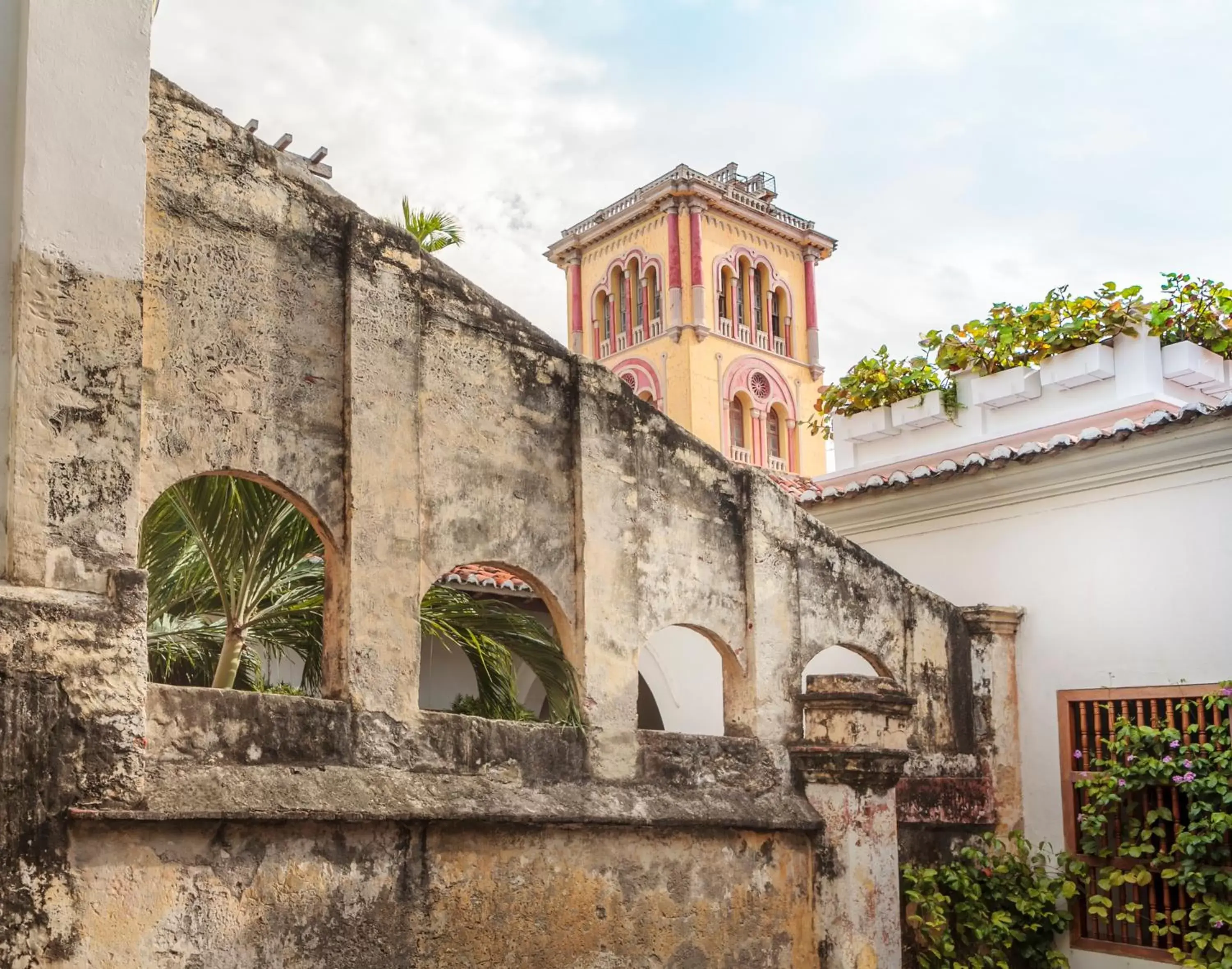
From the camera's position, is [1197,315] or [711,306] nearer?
[1197,315]

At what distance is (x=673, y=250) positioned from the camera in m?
36.9

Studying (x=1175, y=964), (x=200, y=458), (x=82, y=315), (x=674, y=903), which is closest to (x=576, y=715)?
(x=674, y=903)

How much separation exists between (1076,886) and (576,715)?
3839mm

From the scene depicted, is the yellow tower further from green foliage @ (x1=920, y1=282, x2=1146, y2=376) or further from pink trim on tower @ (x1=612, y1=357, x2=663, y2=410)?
green foliage @ (x1=920, y1=282, x2=1146, y2=376)

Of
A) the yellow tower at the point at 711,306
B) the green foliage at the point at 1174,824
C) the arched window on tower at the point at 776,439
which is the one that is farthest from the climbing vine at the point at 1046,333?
the arched window on tower at the point at 776,439

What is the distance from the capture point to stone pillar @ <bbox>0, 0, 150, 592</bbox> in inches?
194

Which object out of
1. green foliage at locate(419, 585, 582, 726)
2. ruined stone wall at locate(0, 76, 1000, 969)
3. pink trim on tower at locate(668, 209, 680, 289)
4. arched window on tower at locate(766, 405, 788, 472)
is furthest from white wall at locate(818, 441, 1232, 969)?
arched window on tower at locate(766, 405, 788, 472)

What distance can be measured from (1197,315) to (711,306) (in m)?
26.8

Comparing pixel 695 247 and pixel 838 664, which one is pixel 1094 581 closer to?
pixel 838 664

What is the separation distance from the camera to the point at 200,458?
564 cm

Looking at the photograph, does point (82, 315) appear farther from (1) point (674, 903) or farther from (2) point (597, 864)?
(1) point (674, 903)

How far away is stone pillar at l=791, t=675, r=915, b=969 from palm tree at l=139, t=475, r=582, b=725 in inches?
65.5

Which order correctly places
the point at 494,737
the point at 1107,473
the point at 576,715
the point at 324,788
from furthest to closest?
the point at 1107,473 < the point at 576,715 < the point at 494,737 < the point at 324,788

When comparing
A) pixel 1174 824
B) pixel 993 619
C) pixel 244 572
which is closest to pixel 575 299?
pixel 993 619
